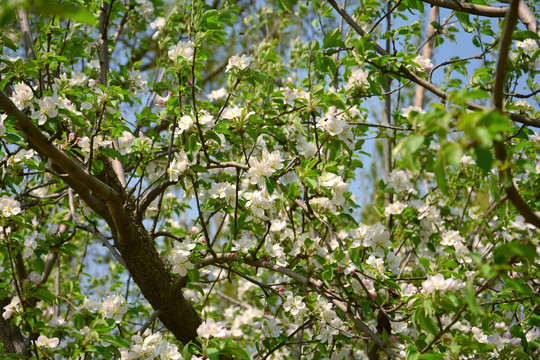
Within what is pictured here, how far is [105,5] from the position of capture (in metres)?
2.62

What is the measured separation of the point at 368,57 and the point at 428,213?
1.02m

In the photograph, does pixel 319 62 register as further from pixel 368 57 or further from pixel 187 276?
pixel 187 276

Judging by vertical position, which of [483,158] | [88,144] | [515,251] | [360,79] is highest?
[360,79]

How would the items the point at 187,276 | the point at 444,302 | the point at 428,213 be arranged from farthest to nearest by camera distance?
the point at 428,213, the point at 187,276, the point at 444,302

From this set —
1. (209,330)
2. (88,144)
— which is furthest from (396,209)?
(88,144)

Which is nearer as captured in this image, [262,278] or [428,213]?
[428,213]

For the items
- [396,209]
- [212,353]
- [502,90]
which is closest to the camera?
[502,90]

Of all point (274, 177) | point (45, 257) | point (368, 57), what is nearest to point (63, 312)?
point (45, 257)

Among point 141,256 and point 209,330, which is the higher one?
point 141,256

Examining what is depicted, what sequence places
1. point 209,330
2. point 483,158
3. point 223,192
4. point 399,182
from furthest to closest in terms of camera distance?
point 399,182, point 223,192, point 209,330, point 483,158

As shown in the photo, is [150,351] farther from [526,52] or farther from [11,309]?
[526,52]

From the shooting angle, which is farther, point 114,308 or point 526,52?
point 526,52

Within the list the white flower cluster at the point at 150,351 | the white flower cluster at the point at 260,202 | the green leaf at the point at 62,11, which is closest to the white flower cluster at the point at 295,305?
the white flower cluster at the point at 260,202

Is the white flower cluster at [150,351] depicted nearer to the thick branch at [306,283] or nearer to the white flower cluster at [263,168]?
the thick branch at [306,283]
